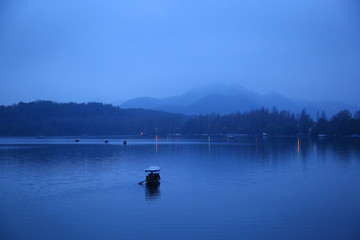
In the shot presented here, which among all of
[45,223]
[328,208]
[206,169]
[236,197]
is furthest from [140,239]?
[206,169]

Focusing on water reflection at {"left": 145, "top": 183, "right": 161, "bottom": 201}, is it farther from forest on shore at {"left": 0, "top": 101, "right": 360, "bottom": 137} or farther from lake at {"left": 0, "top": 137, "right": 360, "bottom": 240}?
forest on shore at {"left": 0, "top": 101, "right": 360, "bottom": 137}

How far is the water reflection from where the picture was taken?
17966mm

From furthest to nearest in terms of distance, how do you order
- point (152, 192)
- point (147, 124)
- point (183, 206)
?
point (147, 124) < point (152, 192) < point (183, 206)

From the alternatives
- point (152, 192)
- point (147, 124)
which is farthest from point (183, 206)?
point (147, 124)

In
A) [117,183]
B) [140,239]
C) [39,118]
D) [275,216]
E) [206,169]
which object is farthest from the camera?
[39,118]

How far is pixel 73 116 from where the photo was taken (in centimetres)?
19888

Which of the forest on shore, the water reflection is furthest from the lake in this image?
the forest on shore

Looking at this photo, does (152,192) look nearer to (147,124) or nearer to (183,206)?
(183,206)

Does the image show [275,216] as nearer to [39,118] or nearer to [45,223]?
[45,223]

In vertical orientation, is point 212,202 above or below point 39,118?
below

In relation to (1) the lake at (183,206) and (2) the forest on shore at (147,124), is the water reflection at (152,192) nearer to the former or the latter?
(1) the lake at (183,206)

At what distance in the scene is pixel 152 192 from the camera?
19.2m

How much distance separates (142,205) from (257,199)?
5.81m

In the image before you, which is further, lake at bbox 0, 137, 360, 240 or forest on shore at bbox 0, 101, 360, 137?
forest on shore at bbox 0, 101, 360, 137
